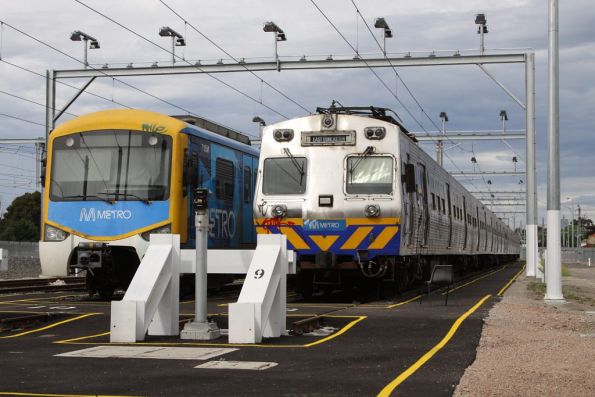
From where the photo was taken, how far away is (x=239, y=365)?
28.8 feet

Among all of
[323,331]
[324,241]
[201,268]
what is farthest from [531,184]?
[201,268]

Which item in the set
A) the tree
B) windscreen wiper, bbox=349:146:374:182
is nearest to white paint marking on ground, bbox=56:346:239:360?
windscreen wiper, bbox=349:146:374:182

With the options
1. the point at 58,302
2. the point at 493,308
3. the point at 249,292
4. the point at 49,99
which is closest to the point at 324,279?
the point at 493,308

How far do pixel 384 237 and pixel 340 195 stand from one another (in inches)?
48.2

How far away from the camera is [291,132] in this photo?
703 inches

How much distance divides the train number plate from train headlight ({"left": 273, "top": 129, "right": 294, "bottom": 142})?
278 mm

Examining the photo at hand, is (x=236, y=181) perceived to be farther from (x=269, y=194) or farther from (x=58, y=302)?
(x=58, y=302)

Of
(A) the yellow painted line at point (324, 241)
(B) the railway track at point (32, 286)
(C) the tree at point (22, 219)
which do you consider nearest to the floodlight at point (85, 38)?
(B) the railway track at point (32, 286)

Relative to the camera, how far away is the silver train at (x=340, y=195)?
56.1ft

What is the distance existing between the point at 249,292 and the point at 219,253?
130 centimetres

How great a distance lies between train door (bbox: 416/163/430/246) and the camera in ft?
64.5

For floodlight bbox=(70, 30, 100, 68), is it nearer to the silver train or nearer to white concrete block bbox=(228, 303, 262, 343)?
the silver train

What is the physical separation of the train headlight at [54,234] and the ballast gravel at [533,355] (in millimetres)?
8263

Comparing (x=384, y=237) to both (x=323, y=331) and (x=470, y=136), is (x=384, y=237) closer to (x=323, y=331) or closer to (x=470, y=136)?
(x=323, y=331)
